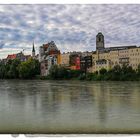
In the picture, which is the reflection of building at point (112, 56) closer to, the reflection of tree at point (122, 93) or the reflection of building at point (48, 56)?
the reflection of tree at point (122, 93)

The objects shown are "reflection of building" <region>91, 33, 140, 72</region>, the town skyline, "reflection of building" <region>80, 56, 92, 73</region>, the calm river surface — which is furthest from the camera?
"reflection of building" <region>80, 56, 92, 73</region>

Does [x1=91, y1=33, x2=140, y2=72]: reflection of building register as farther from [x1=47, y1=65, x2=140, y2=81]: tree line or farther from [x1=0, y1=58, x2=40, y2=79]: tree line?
[x1=0, y1=58, x2=40, y2=79]: tree line

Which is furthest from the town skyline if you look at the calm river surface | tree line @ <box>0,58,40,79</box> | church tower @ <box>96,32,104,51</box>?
the calm river surface

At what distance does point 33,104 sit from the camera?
11.3 ft

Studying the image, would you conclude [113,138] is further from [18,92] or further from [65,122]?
[18,92]

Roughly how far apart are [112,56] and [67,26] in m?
0.56

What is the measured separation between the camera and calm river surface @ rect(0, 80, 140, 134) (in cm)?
323

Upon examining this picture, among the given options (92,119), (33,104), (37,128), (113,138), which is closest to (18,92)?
(33,104)

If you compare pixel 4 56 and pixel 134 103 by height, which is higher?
pixel 4 56

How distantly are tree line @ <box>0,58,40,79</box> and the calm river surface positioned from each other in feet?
0.25

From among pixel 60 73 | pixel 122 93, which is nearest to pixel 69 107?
pixel 60 73

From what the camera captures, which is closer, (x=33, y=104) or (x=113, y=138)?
(x=113, y=138)

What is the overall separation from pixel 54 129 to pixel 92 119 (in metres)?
0.38

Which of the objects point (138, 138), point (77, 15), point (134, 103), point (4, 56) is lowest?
point (138, 138)
